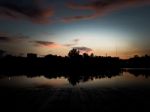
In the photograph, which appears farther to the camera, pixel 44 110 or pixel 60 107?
pixel 60 107

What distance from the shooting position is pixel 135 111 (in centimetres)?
1766

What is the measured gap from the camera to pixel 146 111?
57.5 feet

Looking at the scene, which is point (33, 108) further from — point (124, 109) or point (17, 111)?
point (124, 109)

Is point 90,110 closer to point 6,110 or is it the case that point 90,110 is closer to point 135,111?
point 135,111

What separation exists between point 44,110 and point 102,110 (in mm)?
5070

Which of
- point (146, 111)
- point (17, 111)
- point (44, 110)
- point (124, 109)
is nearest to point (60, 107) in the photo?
point (44, 110)

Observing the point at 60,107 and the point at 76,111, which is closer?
the point at 76,111

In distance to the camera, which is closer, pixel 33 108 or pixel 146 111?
pixel 146 111

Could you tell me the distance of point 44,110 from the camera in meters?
18.2

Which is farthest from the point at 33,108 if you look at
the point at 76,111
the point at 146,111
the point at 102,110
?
the point at 146,111

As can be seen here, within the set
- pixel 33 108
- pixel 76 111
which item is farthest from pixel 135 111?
pixel 33 108

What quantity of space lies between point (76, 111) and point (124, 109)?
434 centimetres

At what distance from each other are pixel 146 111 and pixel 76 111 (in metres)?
5.89

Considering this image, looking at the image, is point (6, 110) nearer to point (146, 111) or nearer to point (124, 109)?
point (124, 109)
